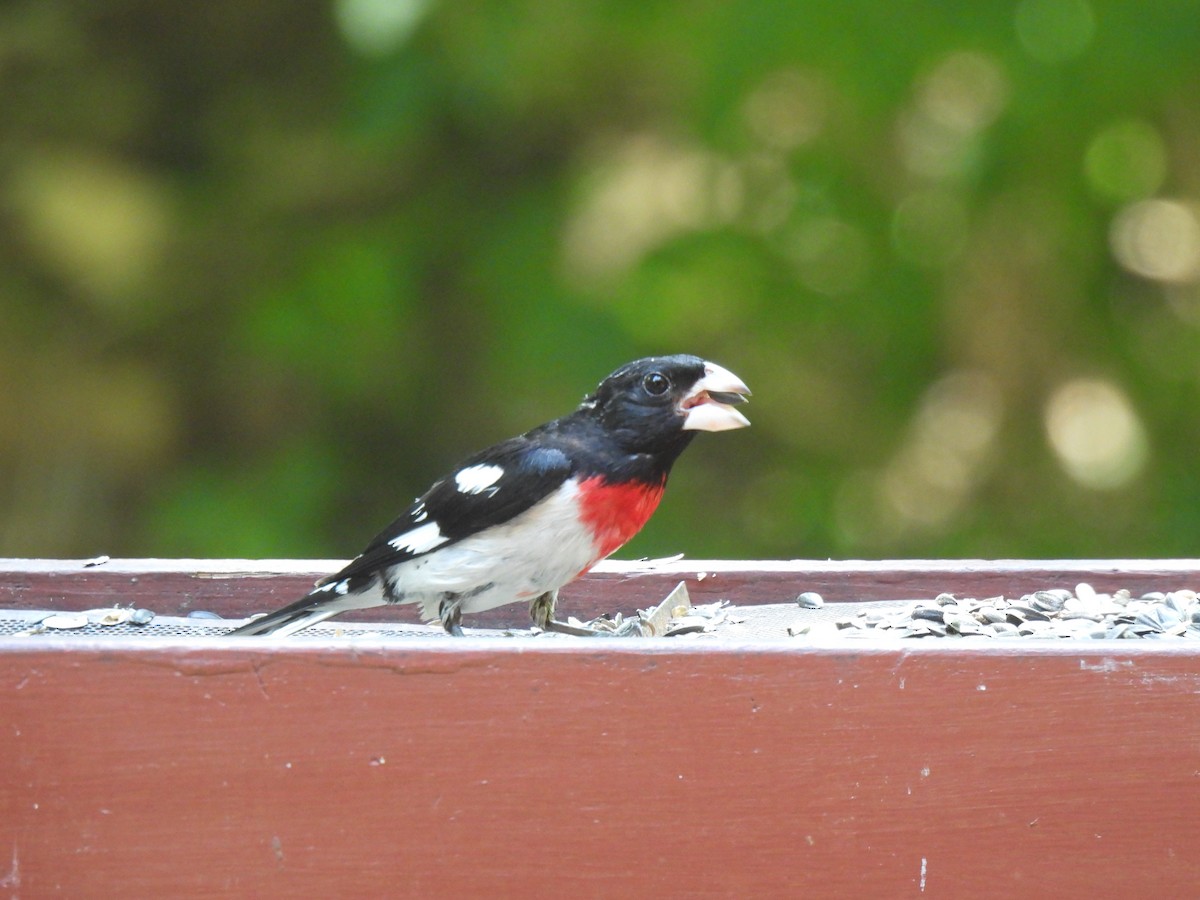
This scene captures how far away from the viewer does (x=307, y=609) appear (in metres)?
2.40

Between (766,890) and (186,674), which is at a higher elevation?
(186,674)

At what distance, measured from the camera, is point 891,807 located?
1636 millimetres

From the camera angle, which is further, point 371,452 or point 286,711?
point 371,452

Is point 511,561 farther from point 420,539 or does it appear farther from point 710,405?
point 710,405

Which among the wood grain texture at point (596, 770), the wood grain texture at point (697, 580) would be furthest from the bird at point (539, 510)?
the wood grain texture at point (596, 770)

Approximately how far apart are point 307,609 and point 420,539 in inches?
8.8

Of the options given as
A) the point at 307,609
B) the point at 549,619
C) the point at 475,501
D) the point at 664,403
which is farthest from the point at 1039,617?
the point at 307,609

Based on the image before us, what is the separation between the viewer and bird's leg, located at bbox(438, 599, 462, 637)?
240cm

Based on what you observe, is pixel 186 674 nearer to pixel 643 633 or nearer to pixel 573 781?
pixel 573 781

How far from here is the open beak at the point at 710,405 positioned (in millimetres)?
2359

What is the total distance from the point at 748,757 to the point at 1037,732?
0.33 m

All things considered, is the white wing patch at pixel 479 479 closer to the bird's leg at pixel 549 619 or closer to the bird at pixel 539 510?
the bird at pixel 539 510

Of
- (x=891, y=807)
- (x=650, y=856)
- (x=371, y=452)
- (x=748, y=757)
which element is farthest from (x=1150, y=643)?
(x=371, y=452)

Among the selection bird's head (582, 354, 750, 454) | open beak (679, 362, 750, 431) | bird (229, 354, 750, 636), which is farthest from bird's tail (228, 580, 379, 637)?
open beak (679, 362, 750, 431)
